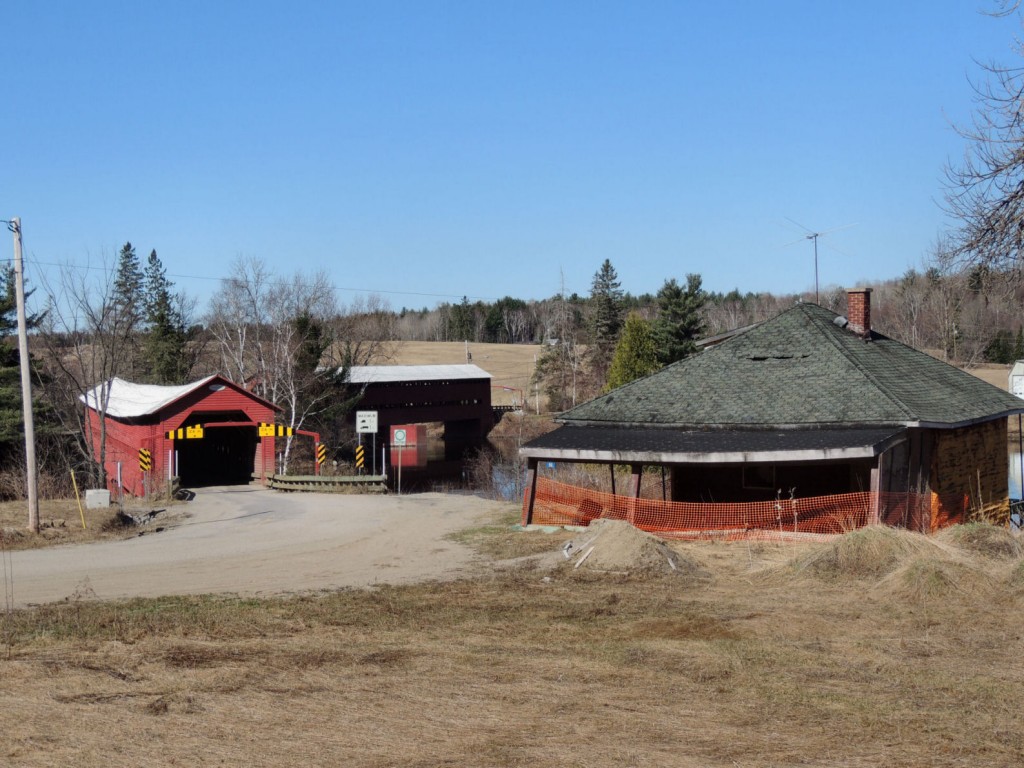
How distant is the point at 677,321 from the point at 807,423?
145 ft

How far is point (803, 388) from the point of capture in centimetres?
2361

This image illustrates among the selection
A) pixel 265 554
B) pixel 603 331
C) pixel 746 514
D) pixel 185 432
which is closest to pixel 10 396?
pixel 185 432

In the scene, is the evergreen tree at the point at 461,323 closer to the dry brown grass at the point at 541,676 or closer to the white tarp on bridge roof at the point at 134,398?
the white tarp on bridge roof at the point at 134,398

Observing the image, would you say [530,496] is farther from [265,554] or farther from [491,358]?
[491,358]

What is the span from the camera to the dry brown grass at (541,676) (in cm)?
835

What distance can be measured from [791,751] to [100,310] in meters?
37.3

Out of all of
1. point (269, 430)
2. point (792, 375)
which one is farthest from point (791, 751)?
point (269, 430)

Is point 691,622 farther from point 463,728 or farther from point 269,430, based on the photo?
point 269,430

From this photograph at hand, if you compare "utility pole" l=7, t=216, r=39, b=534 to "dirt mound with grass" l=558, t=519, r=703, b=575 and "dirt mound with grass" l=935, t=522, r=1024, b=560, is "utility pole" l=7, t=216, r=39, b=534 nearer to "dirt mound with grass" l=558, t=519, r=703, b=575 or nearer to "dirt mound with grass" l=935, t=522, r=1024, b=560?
"dirt mound with grass" l=558, t=519, r=703, b=575

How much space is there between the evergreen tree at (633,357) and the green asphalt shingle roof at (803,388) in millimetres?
27689

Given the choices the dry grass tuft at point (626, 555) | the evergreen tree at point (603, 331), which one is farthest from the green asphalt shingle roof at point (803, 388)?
the evergreen tree at point (603, 331)

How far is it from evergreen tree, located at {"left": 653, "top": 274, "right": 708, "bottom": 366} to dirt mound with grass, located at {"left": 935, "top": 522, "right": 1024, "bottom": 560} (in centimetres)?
4412

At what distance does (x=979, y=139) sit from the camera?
13992 mm

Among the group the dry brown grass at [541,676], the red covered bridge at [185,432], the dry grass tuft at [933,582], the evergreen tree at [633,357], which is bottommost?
the dry brown grass at [541,676]
